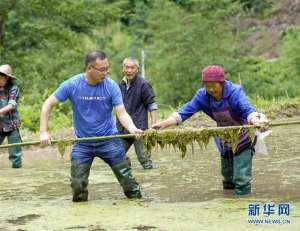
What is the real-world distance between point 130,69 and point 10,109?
6.24ft

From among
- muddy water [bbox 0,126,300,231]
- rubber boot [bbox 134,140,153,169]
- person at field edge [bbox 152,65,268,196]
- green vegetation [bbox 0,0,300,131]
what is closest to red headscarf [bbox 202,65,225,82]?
person at field edge [bbox 152,65,268,196]

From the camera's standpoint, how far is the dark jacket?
9.75m

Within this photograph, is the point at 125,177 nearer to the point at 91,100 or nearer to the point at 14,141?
the point at 91,100

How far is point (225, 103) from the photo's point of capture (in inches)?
285

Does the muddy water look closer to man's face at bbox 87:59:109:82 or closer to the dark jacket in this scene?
the dark jacket

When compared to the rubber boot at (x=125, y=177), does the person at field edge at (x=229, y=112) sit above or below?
above

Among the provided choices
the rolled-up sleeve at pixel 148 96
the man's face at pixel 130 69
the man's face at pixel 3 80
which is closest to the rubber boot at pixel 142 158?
the rolled-up sleeve at pixel 148 96

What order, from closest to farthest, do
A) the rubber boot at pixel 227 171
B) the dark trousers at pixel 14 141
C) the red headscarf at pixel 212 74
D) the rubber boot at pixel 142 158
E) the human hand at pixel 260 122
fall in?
1. the human hand at pixel 260 122
2. the red headscarf at pixel 212 74
3. the rubber boot at pixel 227 171
4. the rubber boot at pixel 142 158
5. the dark trousers at pixel 14 141

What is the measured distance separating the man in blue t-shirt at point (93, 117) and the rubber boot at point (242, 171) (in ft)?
A: 3.59

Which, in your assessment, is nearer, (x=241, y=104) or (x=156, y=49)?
(x=241, y=104)

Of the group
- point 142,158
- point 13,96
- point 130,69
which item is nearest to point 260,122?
point 130,69

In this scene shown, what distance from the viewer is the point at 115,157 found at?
733cm

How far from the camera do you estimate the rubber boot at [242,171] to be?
23.9 ft

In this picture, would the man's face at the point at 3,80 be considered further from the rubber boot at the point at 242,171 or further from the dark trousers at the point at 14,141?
the rubber boot at the point at 242,171
